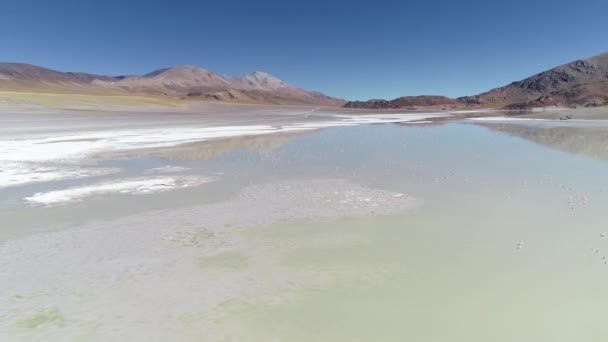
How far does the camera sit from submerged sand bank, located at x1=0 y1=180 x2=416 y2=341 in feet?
12.2

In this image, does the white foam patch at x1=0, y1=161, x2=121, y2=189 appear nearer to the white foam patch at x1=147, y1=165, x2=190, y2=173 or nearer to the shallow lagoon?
the white foam patch at x1=147, y1=165, x2=190, y2=173

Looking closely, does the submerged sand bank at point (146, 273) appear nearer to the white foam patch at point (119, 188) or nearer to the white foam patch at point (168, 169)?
the white foam patch at point (119, 188)

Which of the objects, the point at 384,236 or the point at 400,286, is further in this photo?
the point at 384,236

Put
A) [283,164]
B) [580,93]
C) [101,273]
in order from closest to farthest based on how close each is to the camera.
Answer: [101,273]
[283,164]
[580,93]

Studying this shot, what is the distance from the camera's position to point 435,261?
4.95m

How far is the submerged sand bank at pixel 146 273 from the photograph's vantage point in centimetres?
372

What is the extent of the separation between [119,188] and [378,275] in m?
7.69

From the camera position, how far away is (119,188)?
31.3ft

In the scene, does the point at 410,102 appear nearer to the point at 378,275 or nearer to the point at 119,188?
the point at 119,188

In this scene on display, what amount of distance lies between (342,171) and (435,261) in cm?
678

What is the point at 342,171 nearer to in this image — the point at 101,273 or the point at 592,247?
the point at 592,247

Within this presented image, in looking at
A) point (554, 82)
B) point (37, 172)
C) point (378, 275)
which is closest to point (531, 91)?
point (554, 82)

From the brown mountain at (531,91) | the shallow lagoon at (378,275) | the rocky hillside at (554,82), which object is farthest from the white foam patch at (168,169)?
the rocky hillside at (554,82)

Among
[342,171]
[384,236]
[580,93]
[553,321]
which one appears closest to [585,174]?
[342,171]
